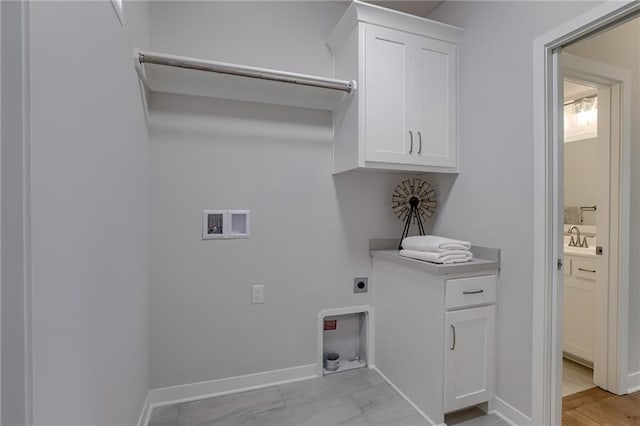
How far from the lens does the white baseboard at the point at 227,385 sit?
1.88 meters

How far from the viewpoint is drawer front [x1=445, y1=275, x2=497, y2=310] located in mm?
1665

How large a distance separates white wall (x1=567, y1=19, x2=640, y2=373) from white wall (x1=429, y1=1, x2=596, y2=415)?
61cm

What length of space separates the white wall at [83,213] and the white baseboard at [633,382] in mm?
3028

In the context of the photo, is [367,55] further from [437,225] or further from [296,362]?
[296,362]

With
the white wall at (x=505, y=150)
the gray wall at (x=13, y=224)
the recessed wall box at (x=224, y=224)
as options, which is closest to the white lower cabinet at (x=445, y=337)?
the white wall at (x=505, y=150)

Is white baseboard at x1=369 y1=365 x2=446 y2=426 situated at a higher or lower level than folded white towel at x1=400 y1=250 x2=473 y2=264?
lower

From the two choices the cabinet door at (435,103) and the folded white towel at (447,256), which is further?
the cabinet door at (435,103)

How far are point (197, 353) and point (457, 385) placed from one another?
5.21 feet

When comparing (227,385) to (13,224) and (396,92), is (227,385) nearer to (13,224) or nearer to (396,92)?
(13,224)

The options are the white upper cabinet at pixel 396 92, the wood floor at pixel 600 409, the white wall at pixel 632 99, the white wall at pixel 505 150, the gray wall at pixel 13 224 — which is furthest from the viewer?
the white wall at pixel 632 99

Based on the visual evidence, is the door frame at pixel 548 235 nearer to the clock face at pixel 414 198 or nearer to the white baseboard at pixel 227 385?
the clock face at pixel 414 198

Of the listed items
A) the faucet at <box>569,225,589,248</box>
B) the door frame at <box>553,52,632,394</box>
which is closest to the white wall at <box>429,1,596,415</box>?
the door frame at <box>553,52,632,394</box>

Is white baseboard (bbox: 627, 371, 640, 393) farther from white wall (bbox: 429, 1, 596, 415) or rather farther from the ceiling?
the ceiling

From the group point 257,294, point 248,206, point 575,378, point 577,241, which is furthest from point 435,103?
point 575,378
